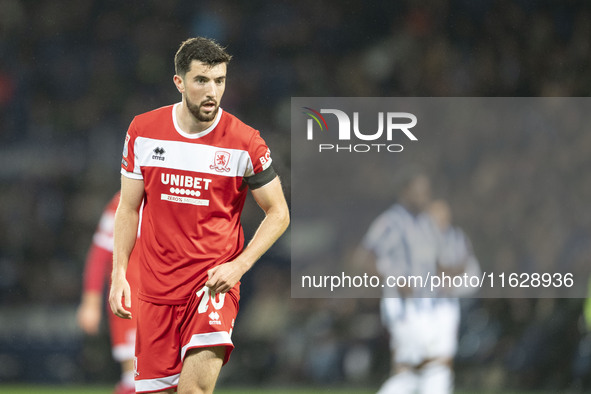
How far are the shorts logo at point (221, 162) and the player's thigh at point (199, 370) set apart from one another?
83 cm

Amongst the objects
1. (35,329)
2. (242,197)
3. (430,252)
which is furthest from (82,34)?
(242,197)

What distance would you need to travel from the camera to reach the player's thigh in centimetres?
397

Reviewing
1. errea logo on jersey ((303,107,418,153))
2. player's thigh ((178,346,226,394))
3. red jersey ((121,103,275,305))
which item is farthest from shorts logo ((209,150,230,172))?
errea logo on jersey ((303,107,418,153))

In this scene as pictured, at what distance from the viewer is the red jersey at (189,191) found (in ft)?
13.7

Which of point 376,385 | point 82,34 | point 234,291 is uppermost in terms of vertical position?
point 82,34

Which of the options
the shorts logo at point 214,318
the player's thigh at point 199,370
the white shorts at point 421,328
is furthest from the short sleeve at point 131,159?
the white shorts at point 421,328

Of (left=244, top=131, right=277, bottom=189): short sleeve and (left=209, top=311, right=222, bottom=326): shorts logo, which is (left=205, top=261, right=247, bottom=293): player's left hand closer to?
(left=209, top=311, right=222, bottom=326): shorts logo

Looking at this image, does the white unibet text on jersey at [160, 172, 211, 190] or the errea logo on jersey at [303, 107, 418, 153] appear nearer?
the white unibet text on jersey at [160, 172, 211, 190]

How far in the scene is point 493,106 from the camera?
33.8ft

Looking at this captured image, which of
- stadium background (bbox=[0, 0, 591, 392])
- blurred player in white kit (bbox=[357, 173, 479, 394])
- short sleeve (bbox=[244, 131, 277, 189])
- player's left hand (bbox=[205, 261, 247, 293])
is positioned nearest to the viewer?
player's left hand (bbox=[205, 261, 247, 293])

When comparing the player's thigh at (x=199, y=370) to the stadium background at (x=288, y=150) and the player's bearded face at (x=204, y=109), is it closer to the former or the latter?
the player's bearded face at (x=204, y=109)

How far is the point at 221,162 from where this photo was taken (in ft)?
13.7

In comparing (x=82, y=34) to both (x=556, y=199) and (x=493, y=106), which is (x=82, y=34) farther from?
(x=556, y=199)

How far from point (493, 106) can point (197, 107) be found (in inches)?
267
